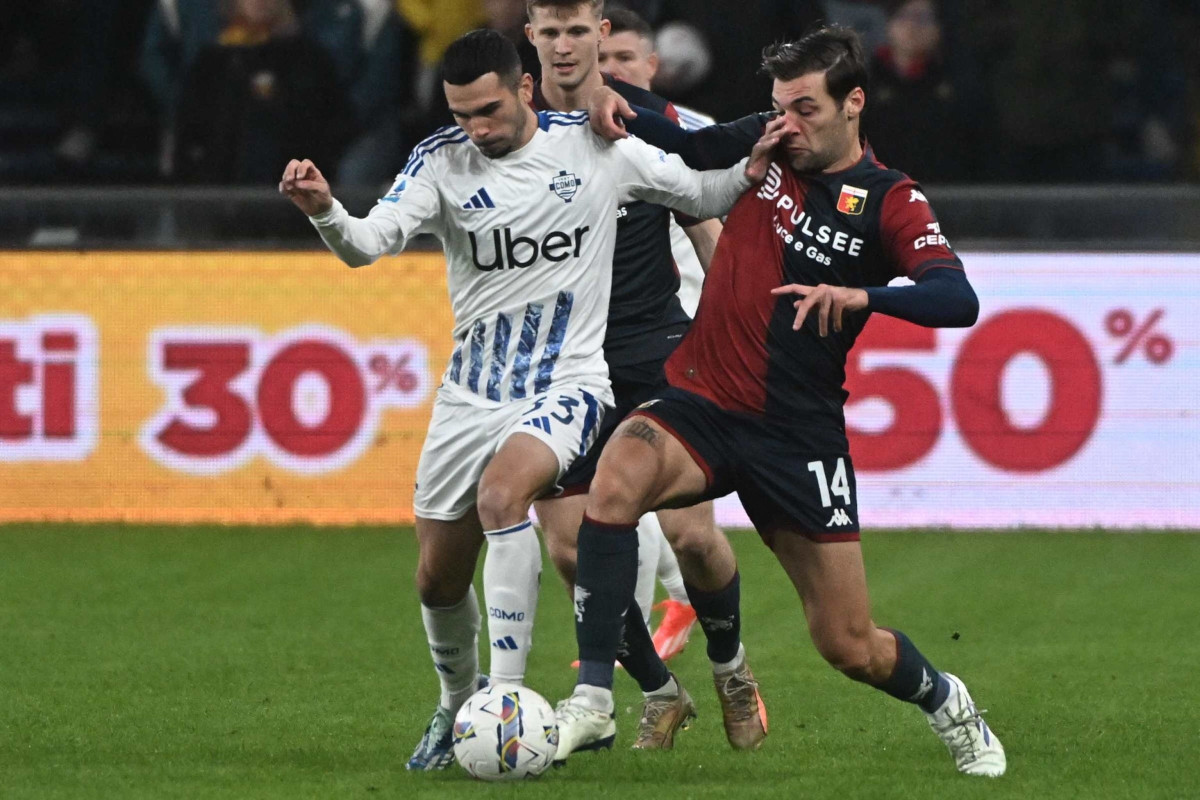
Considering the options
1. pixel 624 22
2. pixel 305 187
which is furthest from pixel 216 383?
pixel 305 187

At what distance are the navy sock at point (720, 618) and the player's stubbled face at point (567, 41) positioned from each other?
162 centimetres

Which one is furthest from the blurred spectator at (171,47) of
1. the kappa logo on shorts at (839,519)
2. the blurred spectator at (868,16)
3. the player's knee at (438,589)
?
the kappa logo on shorts at (839,519)

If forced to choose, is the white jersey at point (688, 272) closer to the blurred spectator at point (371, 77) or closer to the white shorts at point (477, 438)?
the white shorts at point (477, 438)

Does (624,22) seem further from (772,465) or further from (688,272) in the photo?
(772,465)

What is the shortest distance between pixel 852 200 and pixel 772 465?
28.8 inches

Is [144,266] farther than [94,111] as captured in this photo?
No

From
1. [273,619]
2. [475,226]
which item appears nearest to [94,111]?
[273,619]

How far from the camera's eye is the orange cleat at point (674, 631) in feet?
24.0

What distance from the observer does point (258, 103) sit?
38.2 feet

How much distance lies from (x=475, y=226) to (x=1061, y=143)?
6.82 m

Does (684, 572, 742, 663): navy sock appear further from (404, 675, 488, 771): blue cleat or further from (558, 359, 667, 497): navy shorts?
(404, 675, 488, 771): blue cleat

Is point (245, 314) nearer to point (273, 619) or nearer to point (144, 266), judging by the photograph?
point (144, 266)

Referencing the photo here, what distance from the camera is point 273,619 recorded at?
7.91m

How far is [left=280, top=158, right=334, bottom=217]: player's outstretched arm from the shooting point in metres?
4.96
